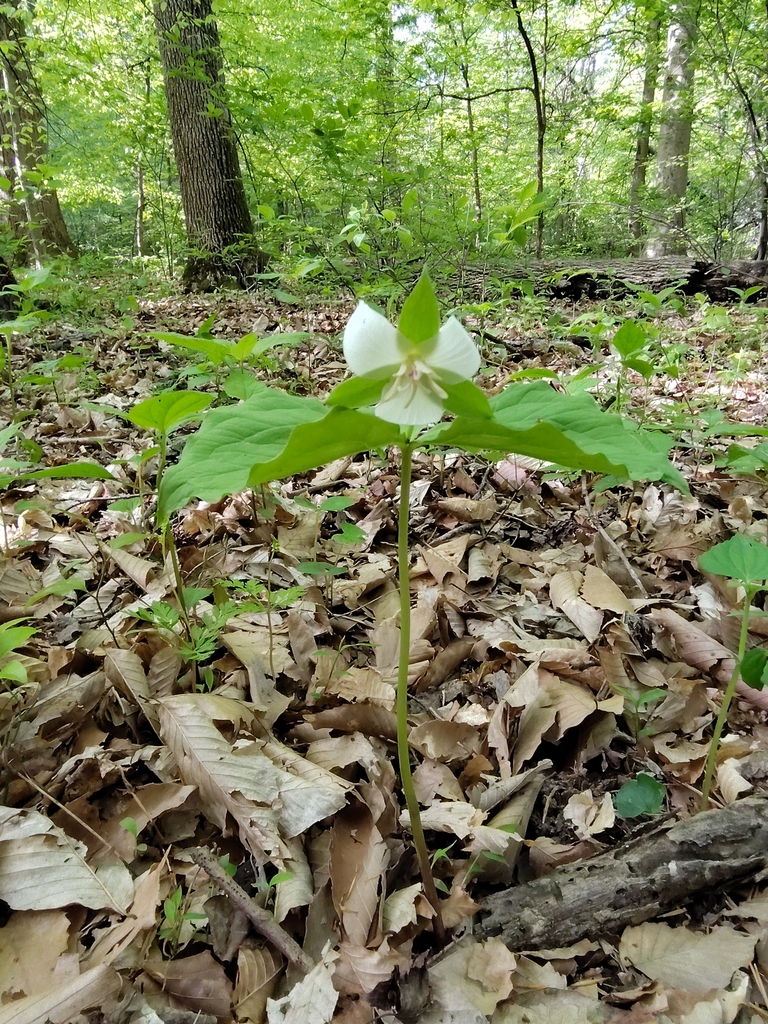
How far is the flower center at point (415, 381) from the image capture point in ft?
2.60

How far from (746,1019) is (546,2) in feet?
25.4

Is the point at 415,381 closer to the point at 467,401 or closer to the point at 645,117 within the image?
the point at 467,401

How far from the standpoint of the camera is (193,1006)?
3.07 ft

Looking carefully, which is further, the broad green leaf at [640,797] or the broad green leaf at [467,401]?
the broad green leaf at [640,797]

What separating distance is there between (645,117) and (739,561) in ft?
33.6

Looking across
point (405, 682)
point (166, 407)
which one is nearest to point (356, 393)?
point (405, 682)

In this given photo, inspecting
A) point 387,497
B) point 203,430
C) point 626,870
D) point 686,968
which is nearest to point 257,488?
point 387,497

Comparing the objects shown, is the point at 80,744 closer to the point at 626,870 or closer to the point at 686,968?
the point at 626,870

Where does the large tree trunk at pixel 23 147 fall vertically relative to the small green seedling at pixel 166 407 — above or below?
above

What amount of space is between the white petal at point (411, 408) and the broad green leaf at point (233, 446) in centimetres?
11

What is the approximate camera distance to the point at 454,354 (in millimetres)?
794

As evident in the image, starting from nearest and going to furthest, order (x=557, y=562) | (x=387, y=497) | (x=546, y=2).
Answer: (x=557, y=562), (x=387, y=497), (x=546, y=2)

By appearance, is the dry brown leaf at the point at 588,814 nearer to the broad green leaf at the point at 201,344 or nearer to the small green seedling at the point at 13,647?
the small green seedling at the point at 13,647

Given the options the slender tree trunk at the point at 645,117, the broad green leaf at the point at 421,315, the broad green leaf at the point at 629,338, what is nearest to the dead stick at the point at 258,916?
the broad green leaf at the point at 421,315
